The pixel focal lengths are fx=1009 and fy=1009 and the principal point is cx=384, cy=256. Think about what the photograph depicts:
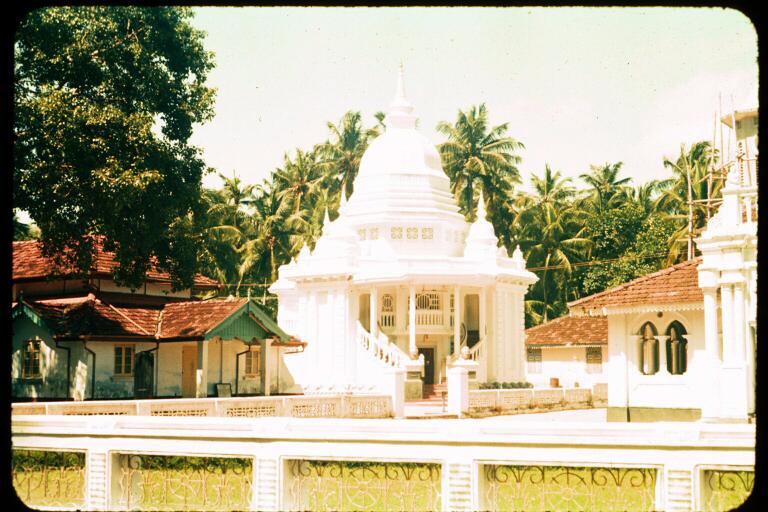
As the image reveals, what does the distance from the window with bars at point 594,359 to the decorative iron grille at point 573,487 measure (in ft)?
105

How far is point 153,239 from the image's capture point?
2492 centimetres

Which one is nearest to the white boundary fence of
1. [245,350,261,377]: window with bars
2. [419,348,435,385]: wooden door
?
[245,350,261,377]: window with bars

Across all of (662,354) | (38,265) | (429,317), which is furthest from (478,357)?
(38,265)

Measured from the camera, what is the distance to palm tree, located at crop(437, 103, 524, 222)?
170 ft

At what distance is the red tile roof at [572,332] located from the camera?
132 feet

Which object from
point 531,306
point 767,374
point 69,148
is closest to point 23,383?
point 69,148

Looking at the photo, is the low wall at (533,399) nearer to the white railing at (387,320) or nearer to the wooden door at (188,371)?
the white railing at (387,320)

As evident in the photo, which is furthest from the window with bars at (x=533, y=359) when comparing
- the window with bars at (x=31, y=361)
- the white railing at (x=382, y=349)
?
the window with bars at (x=31, y=361)

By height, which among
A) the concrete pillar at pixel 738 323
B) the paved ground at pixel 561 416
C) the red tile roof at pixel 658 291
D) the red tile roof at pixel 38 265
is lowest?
the paved ground at pixel 561 416

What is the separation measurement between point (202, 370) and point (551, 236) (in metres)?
25.3

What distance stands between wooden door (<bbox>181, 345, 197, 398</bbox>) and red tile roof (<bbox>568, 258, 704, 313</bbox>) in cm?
1144

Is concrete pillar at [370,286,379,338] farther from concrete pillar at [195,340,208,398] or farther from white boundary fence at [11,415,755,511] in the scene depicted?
white boundary fence at [11,415,755,511]

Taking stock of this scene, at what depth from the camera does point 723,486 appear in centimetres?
845

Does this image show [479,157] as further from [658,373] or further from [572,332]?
[658,373]
